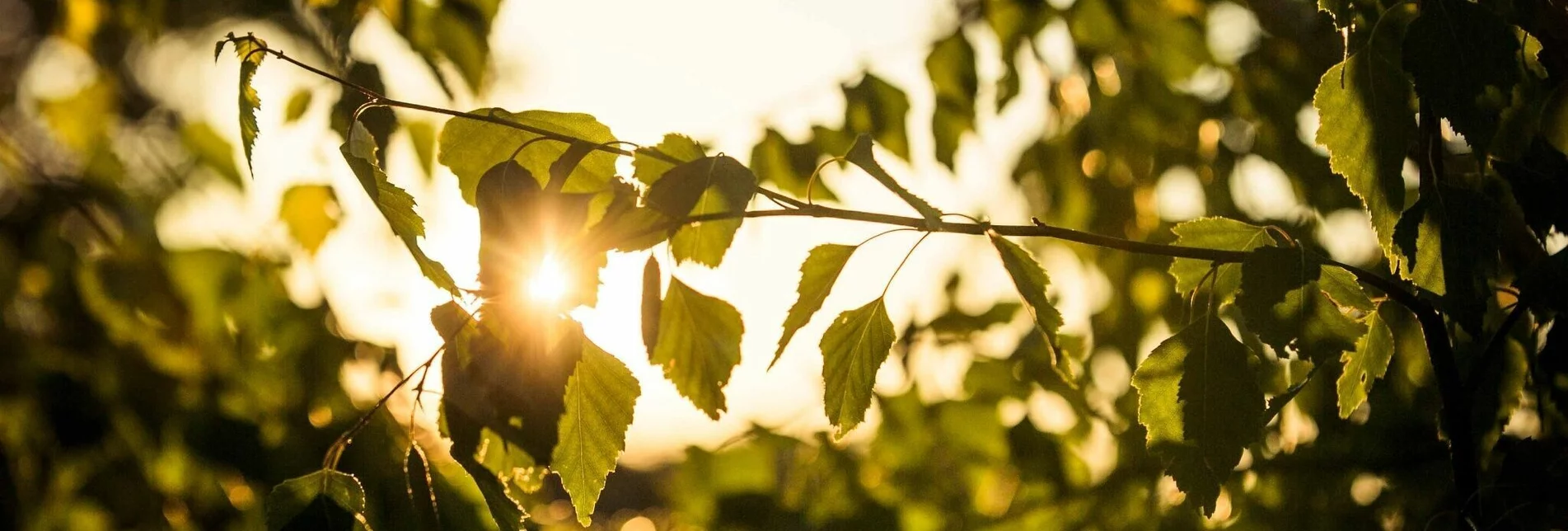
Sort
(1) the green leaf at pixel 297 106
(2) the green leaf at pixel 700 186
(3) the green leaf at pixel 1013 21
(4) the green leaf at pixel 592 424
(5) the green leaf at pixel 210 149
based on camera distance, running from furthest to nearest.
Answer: (5) the green leaf at pixel 210 149 < (1) the green leaf at pixel 297 106 < (3) the green leaf at pixel 1013 21 < (4) the green leaf at pixel 592 424 < (2) the green leaf at pixel 700 186

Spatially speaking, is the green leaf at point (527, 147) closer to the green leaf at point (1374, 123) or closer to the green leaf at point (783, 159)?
the green leaf at point (1374, 123)

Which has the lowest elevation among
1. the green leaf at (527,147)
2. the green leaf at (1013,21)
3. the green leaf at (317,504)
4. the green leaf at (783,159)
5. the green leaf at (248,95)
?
the green leaf at (783,159)

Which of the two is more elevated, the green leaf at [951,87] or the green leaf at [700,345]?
the green leaf at [700,345]

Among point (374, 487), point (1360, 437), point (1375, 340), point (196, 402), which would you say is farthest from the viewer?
point (196, 402)

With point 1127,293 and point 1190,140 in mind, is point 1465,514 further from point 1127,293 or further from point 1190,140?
point 1190,140

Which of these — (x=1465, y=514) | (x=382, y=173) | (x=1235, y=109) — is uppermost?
(x=382, y=173)

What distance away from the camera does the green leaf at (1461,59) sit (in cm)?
→ 63

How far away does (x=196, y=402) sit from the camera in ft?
6.26

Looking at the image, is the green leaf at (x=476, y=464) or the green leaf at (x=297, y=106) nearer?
the green leaf at (x=476, y=464)

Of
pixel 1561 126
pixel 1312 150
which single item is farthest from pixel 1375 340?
pixel 1312 150

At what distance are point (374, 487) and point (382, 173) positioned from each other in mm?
726

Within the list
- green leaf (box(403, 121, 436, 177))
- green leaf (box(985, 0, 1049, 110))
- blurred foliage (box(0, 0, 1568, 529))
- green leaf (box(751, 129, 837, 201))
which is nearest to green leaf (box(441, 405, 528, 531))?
blurred foliage (box(0, 0, 1568, 529))

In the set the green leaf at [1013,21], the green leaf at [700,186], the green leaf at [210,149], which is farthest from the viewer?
the green leaf at [210,149]

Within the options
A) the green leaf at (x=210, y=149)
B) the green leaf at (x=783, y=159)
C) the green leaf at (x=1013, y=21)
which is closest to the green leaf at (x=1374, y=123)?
the green leaf at (x=1013, y=21)
